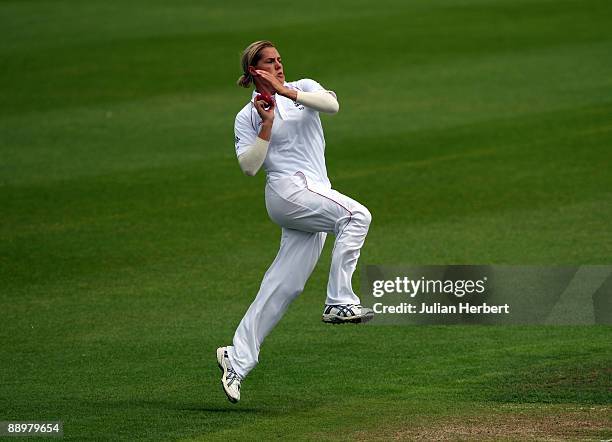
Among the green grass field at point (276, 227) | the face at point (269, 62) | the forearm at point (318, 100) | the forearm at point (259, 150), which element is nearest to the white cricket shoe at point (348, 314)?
the green grass field at point (276, 227)

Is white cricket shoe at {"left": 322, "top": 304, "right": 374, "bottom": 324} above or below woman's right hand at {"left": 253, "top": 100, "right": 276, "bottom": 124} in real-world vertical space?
below

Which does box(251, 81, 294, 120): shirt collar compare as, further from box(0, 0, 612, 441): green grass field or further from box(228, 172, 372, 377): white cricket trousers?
box(0, 0, 612, 441): green grass field

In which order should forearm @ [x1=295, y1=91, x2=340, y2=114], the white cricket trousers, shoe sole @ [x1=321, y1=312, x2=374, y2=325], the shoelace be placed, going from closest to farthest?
forearm @ [x1=295, y1=91, x2=340, y2=114] → shoe sole @ [x1=321, y1=312, x2=374, y2=325] → the white cricket trousers → the shoelace

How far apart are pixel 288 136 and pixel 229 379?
5.06 feet

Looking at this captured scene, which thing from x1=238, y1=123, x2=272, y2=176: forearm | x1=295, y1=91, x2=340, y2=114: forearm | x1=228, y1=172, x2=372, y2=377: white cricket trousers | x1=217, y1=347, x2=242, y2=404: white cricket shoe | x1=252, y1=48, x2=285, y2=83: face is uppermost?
x1=252, y1=48, x2=285, y2=83: face

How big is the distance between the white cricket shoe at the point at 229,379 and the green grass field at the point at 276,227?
173mm

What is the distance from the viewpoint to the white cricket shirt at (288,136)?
7.88m

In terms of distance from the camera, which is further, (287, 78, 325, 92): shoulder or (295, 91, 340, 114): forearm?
(287, 78, 325, 92): shoulder

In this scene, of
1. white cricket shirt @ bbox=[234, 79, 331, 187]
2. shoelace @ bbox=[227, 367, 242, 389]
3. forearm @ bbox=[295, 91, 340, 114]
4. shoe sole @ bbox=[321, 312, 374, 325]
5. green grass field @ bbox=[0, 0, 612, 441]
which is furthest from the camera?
green grass field @ bbox=[0, 0, 612, 441]

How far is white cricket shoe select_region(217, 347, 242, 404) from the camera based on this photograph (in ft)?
26.0

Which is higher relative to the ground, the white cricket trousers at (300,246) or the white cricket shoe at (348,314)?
the white cricket trousers at (300,246)

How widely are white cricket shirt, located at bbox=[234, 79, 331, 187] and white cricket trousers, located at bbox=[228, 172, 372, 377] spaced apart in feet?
0.26

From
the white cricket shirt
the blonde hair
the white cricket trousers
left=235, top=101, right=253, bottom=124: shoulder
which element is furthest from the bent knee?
the blonde hair

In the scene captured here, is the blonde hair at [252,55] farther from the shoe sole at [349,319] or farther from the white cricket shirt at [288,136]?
the shoe sole at [349,319]
